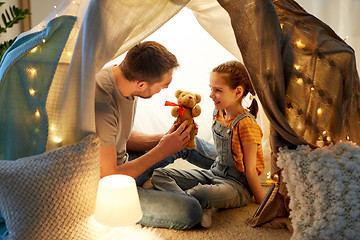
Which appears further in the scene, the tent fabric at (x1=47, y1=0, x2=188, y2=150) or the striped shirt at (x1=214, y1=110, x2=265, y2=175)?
the striped shirt at (x1=214, y1=110, x2=265, y2=175)

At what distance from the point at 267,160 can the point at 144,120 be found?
948 mm

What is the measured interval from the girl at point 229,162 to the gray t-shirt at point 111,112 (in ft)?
1.00

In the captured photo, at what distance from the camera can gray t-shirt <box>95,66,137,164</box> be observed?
1.63 metres

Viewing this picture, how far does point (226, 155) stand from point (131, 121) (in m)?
0.55

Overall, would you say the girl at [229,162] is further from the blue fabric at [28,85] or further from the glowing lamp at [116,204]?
the blue fabric at [28,85]

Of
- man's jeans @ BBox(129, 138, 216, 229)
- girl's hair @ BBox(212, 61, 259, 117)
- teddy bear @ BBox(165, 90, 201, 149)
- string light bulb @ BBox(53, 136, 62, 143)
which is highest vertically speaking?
girl's hair @ BBox(212, 61, 259, 117)

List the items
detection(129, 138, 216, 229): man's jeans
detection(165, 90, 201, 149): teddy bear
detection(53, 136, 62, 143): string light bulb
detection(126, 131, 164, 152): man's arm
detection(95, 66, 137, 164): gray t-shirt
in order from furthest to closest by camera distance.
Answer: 1. detection(126, 131, 164, 152): man's arm
2. detection(165, 90, 201, 149): teddy bear
3. detection(129, 138, 216, 229): man's jeans
4. detection(95, 66, 137, 164): gray t-shirt
5. detection(53, 136, 62, 143): string light bulb

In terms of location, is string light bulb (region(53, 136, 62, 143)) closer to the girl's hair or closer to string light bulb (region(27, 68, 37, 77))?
string light bulb (region(27, 68, 37, 77))

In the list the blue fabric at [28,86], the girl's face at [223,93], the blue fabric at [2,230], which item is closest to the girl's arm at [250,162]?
the girl's face at [223,93]

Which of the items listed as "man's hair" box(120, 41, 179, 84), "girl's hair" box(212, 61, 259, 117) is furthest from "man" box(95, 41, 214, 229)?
"girl's hair" box(212, 61, 259, 117)

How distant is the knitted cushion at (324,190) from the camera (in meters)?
1.44

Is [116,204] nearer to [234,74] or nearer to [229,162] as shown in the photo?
[229,162]

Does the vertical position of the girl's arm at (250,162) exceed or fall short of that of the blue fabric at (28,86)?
it falls short

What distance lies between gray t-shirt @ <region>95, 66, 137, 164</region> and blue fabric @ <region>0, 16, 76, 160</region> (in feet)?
0.74
